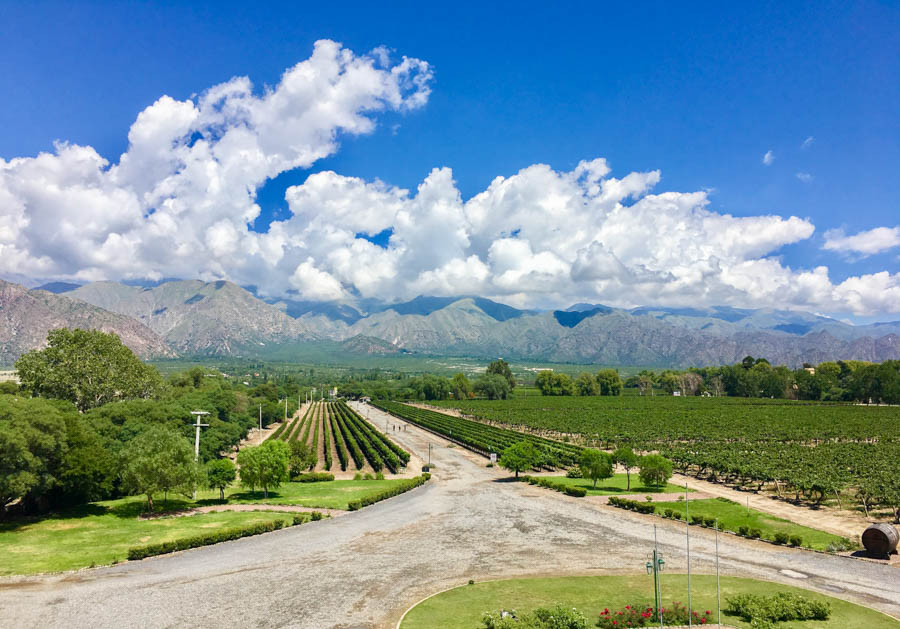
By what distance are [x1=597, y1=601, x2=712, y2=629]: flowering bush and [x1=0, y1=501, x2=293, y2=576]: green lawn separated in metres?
27.2

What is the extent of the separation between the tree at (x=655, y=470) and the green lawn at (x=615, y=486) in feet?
3.05

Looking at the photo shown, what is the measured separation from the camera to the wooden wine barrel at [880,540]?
28.9m

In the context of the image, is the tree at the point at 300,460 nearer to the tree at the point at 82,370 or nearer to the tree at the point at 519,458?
the tree at the point at 519,458

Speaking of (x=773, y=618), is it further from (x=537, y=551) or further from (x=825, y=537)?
(x=825, y=537)

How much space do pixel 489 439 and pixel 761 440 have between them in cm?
4810

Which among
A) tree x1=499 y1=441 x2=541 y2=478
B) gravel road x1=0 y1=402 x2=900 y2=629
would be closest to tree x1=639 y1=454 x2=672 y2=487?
gravel road x1=0 y1=402 x2=900 y2=629

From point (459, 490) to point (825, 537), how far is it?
31.2 meters

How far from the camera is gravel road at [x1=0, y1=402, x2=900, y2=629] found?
22.2 meters

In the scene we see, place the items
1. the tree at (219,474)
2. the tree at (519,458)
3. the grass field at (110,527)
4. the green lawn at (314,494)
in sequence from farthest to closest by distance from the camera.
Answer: the tree at (519,458) < the tree at (219,474) < the green lawn at (314,494) < the grass field at (110,527)

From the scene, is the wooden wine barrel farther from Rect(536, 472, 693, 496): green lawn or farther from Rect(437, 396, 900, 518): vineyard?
Rect(536, 472, 693, 496): green lawn

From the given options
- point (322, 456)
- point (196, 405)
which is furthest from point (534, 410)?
point (196, 405)

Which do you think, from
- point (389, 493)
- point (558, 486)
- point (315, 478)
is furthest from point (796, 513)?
point (315, 478)

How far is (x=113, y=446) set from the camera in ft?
160

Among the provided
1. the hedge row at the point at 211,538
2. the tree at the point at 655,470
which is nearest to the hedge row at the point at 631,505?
the tree at the point at 655,470
